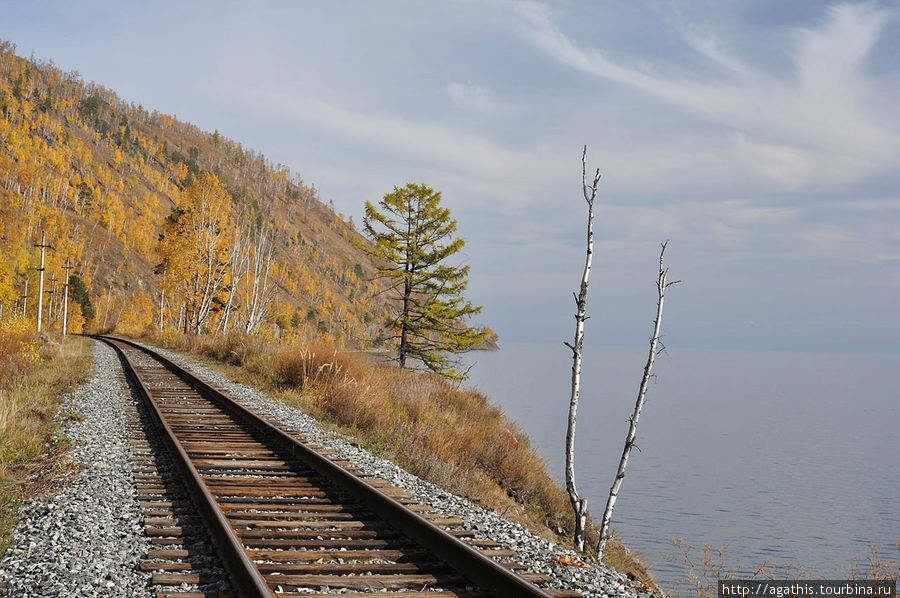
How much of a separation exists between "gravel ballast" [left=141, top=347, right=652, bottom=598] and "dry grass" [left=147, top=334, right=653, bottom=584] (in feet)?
1.80

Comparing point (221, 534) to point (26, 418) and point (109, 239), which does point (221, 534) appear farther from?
point (109, 239)

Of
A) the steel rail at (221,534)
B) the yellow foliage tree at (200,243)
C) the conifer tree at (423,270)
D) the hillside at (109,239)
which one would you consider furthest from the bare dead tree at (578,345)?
the yellow foliage tree at (200,243)

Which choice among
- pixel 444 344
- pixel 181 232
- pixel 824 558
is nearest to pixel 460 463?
pixel 824 558

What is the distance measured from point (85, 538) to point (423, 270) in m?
23.9

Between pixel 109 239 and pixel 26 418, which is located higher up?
pixel 109 239

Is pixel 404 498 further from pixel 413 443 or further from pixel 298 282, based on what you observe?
pixel 298 282

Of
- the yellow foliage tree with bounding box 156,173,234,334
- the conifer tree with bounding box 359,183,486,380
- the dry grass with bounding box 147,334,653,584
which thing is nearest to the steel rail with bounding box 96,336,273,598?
the dry grass with bounding box 147,334,653,584

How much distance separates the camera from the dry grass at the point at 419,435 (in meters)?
9.40

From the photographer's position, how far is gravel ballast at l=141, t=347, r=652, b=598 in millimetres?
4680

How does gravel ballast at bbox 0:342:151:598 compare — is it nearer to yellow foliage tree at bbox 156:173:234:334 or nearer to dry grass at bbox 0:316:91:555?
dry grass at bbox 0:316:91:555

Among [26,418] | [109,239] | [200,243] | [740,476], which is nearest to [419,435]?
[26,418]

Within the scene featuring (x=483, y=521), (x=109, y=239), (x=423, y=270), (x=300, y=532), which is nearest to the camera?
(x=300, y=532)

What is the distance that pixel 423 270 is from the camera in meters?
28.7

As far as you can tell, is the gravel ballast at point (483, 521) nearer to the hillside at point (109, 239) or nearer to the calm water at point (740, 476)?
the calm water at point (740, 476)
